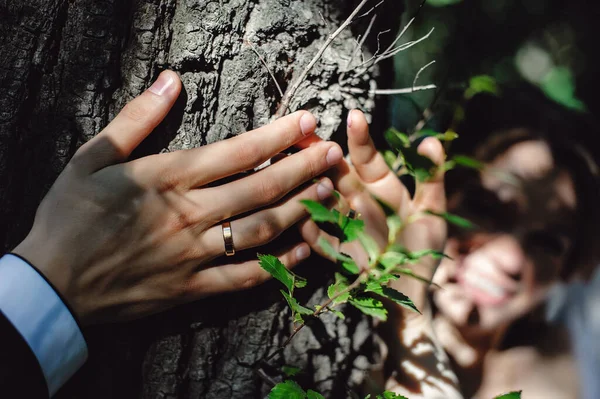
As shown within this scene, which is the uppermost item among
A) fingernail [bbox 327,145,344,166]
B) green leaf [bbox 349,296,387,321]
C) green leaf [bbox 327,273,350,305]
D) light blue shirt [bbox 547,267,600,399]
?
fingernail [bbox 327,145,344,166]

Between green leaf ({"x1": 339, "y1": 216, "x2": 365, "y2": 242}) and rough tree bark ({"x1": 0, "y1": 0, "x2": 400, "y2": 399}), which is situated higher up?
rough tree bark ({"x1": 0, "y1": 0, "x2": 400, "y2": 399})

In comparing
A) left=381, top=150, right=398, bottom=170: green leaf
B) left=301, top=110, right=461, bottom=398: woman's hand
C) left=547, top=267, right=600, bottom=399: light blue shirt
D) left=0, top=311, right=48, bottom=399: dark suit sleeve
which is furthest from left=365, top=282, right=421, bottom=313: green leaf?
left=547, top=267, right=600, bottom=399: light blue shirt

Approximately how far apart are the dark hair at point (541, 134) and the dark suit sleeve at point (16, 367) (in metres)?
2.60

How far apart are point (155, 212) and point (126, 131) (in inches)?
9.7

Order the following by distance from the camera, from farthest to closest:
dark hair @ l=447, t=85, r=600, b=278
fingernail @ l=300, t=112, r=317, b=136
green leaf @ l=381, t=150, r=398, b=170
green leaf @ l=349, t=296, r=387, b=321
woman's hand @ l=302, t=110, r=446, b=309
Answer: dark hair @ l=447, t=85, r=600, b=278 < green leaf @ l=381, t=150, r=398, b=170 < woman's hand @ l=302, t=110, r=446, b=309 < fingernail @ l=300, t=112, r=317, b=136 < green leaf @ l=349, t=296, r=387, b=321

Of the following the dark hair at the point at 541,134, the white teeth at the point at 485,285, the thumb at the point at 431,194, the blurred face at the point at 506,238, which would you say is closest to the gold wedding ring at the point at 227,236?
the thumb at the point at 431,194

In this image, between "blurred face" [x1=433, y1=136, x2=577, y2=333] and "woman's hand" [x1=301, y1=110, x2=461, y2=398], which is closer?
"woman's hand" [x1=301, y1=110, x2=461, y2=398]

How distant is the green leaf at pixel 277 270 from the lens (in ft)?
3.43

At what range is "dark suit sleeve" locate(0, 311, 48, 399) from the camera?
1.03 meters

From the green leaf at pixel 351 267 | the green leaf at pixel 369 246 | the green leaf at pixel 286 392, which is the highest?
the green leaf at pixel 369 246

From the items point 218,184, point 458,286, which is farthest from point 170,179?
point 458,286

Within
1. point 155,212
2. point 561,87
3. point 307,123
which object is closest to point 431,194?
point 307,123

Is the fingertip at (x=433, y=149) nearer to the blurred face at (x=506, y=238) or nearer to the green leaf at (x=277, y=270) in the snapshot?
the green leaf at (x=277, y=270)

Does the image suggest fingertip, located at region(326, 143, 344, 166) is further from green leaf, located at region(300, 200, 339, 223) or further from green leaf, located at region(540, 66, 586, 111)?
green leaf, located at region(540, 66, 586, 111)
